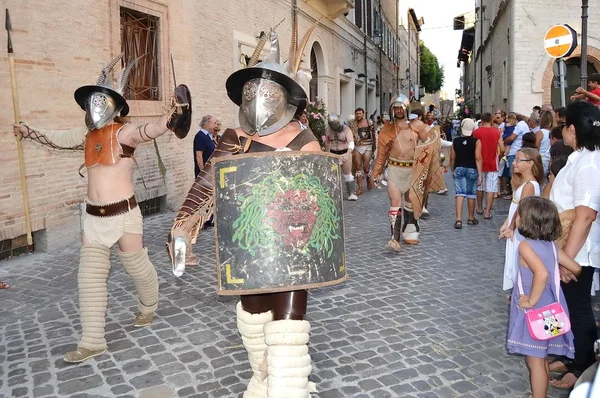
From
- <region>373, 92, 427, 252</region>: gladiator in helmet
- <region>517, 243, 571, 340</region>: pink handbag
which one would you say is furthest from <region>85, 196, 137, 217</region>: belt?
<region>373, 92, 427, 252</region>: gladiator in helmet

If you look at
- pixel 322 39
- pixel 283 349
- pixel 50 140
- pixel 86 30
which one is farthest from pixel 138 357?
pixel 322 39

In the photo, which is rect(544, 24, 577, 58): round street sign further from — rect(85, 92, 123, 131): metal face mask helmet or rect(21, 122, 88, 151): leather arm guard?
rect(21, 122, 88, 151): leather arm guard

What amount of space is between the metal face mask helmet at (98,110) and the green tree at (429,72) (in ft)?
256

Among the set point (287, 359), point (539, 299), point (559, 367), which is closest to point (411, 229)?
point (559, 367)

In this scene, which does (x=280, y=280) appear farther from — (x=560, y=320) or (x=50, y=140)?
(x=50, y=140)

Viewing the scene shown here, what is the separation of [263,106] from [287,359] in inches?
54.3

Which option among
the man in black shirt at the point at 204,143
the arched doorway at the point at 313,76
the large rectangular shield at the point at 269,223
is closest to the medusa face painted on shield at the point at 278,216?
the large rectangular shield at the point at 269,223

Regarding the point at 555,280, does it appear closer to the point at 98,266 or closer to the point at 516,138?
the point at 98,266

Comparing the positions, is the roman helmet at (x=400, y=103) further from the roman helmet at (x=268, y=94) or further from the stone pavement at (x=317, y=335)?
the roman helmet at (x=268, y=94)

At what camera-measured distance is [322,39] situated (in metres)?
19.6

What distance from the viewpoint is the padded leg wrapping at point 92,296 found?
164 inches

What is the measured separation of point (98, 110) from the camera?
4.36 meters

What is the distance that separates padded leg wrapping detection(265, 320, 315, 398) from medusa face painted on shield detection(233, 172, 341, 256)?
0.44m

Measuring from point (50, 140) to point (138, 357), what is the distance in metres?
1.96
